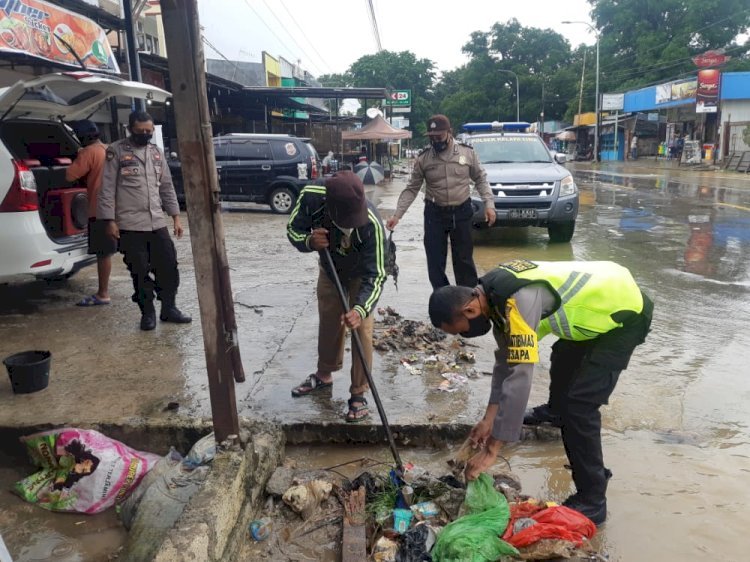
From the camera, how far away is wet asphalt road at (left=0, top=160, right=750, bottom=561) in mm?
2941

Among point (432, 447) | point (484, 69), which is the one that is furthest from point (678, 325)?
point (484, 69)

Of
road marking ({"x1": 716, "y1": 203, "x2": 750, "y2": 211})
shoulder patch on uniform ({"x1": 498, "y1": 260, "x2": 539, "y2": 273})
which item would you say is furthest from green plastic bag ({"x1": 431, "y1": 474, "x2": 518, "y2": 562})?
road marking ({"x1": 716, "y1": 203, "x2": 750, "y2": 211})

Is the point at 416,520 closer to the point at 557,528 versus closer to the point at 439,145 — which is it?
the point at 557,528

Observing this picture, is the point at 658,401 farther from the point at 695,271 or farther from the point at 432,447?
the point at 695,271

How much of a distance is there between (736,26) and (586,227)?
46.9m

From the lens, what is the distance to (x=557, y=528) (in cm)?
247

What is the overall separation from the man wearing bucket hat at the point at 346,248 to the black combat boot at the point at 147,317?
6.48 feet

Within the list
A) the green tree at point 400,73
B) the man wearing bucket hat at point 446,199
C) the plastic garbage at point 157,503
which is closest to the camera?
the plastic garbage at point 157,503

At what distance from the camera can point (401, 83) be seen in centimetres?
6256

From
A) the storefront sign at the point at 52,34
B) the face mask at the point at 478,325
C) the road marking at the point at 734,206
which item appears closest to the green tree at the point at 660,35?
the road marking at the point at 734,206

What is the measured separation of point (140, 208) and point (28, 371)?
1.72 meters

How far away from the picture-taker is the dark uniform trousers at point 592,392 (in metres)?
2.63

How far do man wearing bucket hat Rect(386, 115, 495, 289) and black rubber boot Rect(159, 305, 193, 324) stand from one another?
1955mm

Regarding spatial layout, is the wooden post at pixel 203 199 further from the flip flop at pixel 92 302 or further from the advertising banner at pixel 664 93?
the advertising banner at pixel 664 93
